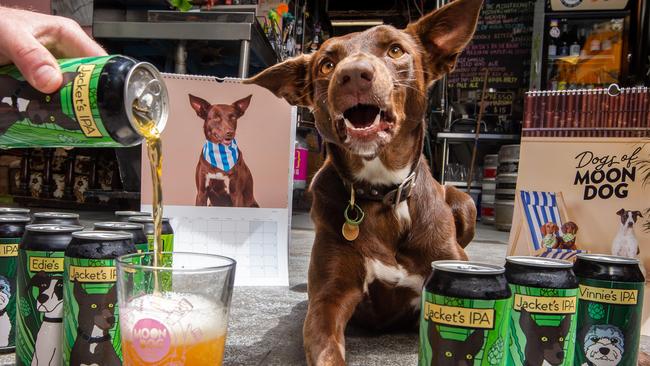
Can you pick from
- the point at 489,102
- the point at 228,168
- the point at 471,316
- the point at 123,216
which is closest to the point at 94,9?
the point at 228,168

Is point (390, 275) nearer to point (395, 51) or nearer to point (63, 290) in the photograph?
point (395, 51)

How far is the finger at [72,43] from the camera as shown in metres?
1.43

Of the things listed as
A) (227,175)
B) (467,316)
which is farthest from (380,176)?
(227,175)

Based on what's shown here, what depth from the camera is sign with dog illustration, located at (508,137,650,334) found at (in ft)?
6.06

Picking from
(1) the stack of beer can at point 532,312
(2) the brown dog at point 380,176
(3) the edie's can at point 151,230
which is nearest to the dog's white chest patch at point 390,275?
(2) the brown dog at point 380,176

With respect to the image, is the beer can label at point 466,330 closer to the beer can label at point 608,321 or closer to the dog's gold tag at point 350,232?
the beer can label at point 608,321

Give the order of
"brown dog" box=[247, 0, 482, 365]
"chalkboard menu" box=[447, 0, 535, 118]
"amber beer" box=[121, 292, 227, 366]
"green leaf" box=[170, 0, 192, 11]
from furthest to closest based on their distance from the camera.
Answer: "chalkboard menu" box=[447, 0, 535, 118]
"green leaf" box=[170, 0, 192, 11]
"brown dog" box=[247, 0, 482, 365]
"amber beer" box=[121, 292, 227, 366]

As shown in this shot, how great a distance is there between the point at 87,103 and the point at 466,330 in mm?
907

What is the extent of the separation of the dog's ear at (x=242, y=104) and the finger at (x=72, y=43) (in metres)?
1.04

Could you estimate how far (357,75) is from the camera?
58.2 inches

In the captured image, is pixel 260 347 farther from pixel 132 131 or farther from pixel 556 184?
pixel 556 184

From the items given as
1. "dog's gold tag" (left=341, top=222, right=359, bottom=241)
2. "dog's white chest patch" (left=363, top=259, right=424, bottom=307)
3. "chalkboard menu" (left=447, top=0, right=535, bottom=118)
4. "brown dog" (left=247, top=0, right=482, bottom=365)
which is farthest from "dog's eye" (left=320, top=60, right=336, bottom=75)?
"chalkboard menu" (left=447, top=0, right=535, bottom=118)

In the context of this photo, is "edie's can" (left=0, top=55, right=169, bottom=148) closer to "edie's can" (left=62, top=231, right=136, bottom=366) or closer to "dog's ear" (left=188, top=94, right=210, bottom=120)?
"edie's can" (left=62, top=231, right=136, bottom=366)

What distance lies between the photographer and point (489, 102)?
7.49 meters
